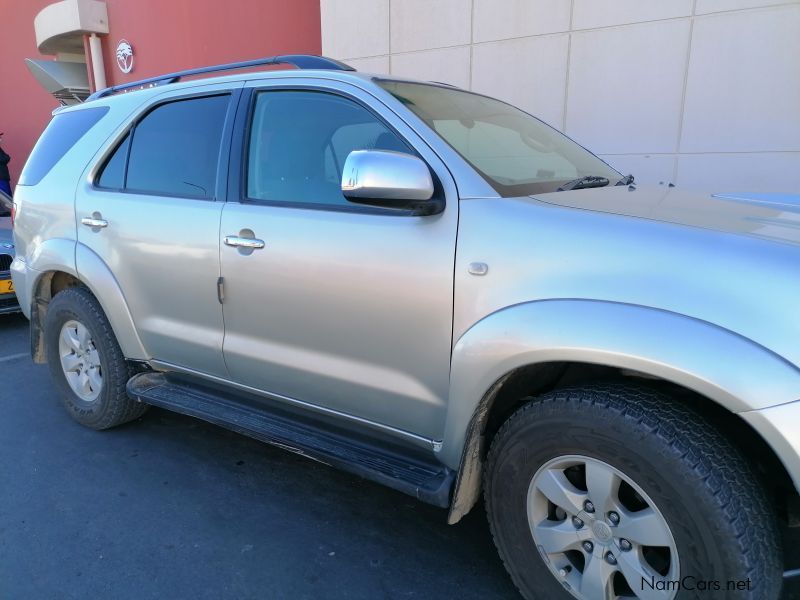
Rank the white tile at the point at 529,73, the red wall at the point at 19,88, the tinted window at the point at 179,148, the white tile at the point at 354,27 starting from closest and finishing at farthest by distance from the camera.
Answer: the tinted window at the point at 179,148 → the white tile at the point at 529,73 → the white tile at the point at 354,27 → the red wall at the point at 19,88

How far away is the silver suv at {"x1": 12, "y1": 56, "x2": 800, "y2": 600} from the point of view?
165 centimetres

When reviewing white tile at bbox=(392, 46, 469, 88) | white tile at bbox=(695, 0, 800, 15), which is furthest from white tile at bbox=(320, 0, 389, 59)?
white tile at bbox=(695, 0, 800, 15)

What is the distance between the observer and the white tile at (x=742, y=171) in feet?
17.8

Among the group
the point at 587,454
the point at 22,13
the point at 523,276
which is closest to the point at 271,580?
the point at 587,454

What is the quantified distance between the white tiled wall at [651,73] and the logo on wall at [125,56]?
7.25 meters

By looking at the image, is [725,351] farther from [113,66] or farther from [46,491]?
[113,66]

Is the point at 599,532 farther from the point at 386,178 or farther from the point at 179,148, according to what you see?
the point at 179,148

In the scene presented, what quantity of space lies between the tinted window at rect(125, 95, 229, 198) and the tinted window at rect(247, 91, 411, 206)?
260 mm

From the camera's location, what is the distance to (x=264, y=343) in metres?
2.68

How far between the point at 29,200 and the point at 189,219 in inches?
62.1

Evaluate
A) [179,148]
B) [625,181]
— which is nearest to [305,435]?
[179,148]

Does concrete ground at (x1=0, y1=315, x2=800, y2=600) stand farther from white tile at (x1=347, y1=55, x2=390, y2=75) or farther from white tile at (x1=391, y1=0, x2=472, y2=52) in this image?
white tile at (x1=347, y1=55, x2=390, y2=75)

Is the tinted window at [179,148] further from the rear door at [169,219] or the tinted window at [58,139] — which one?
the tinted window at [58,139]

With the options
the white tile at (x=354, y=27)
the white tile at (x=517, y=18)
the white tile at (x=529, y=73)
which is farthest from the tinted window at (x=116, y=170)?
the white tile at (x=354, y=27)
